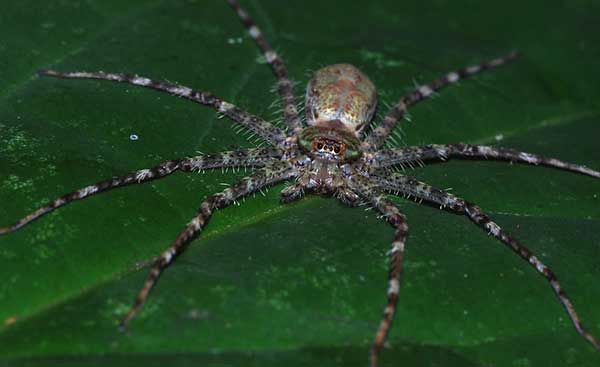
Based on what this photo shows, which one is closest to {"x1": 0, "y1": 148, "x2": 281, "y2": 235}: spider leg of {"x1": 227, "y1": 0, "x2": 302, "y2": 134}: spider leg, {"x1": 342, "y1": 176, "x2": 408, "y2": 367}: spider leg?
{"x1": 227, "y1": 0, "x2": 302, "y2": 134}: spider leg

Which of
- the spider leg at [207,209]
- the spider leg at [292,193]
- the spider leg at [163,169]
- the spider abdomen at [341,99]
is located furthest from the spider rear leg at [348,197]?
the spider abdomen at [341,99]

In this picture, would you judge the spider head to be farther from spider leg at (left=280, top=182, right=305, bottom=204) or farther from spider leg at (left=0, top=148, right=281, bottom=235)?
spider leg at (left=280, top=182, right=305, bottom=204)

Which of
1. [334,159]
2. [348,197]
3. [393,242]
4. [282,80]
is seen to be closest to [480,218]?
[393,242]

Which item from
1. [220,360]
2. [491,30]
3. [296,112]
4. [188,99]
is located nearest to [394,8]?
[491,30]

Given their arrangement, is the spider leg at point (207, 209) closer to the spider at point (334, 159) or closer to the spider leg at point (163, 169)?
the spider at point (334, 159)

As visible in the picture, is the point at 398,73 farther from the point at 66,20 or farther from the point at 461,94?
the point at 66,20

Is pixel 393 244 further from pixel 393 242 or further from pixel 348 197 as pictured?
pixel 348 197
